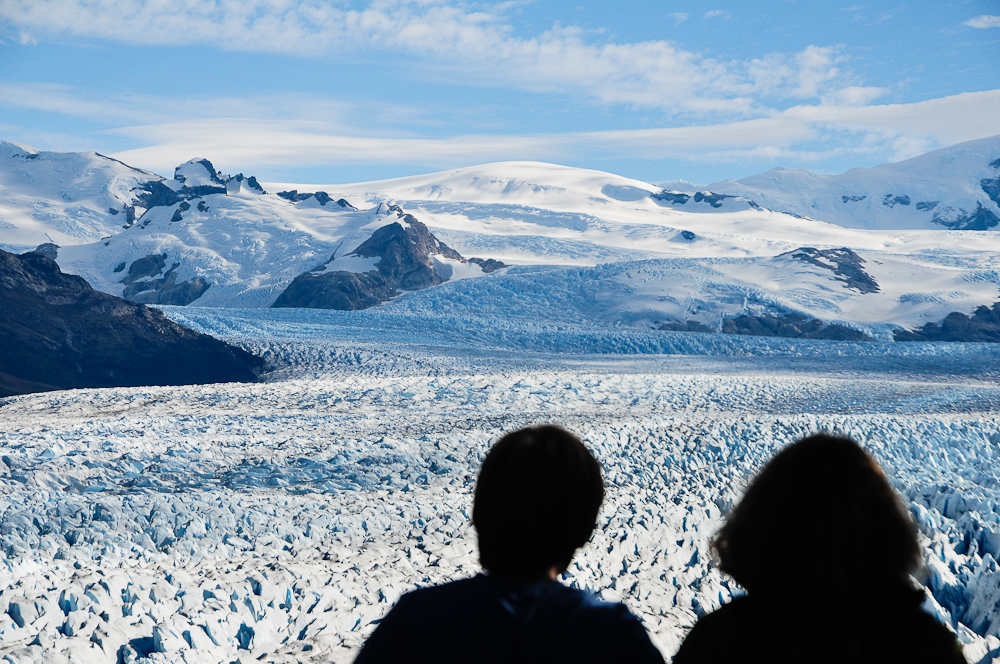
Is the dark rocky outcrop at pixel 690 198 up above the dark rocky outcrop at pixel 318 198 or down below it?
above

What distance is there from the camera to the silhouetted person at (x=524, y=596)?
1.45m

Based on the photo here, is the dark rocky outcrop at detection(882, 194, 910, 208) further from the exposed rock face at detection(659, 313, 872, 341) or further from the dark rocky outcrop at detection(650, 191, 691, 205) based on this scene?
the exposed rock face at detection(659, 313, 872, 341)

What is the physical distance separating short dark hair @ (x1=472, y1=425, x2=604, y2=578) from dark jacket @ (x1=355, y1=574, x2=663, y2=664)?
43 mm

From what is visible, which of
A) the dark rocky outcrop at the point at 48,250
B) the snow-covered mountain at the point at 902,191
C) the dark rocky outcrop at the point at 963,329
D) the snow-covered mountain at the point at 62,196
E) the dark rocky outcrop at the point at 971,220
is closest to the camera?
the dark rocky outcrop at the point at 963,329

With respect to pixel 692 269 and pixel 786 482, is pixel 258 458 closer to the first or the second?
pixel 786 482

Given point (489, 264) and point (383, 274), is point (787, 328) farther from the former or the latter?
point (383, 274)

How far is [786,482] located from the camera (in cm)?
144

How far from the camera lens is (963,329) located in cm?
3356

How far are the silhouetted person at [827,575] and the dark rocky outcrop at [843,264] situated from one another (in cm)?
3984

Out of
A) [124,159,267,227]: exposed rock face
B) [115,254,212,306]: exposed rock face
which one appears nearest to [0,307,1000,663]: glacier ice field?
[115,254,212,306]: exposed rock face

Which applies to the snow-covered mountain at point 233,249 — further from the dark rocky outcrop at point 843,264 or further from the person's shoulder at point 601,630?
the person's shoulder at point 601,630

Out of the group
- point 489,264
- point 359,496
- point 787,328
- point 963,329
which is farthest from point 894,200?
point 359,496

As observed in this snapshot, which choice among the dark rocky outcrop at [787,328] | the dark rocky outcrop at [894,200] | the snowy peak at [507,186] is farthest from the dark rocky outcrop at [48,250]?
the dark rocky outcrop at [894,200]

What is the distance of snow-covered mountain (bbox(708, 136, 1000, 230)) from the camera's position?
11950cm
